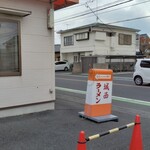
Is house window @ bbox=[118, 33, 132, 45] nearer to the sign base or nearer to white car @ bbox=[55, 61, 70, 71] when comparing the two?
white car @ bbox=[55, 61, 70, 71]

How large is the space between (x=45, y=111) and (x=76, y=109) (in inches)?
43.4

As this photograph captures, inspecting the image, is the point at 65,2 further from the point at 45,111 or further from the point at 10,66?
the point at 45,111

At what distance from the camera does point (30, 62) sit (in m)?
6.43

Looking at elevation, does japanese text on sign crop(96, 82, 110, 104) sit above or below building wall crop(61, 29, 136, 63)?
below

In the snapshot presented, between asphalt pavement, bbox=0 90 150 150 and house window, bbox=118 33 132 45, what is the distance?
29.9m

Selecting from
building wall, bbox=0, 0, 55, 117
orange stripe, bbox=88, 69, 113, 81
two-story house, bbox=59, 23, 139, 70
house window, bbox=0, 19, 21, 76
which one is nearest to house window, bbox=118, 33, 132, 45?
two-story house, bbox=59, 23, 139, 70

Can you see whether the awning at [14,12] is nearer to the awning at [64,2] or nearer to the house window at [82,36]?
the awning at [64,2]

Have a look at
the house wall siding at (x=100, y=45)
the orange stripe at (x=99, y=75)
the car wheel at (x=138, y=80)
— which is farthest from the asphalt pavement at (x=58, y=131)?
the house wall siding at (x=100, y=45)

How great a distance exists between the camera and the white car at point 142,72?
14578mm

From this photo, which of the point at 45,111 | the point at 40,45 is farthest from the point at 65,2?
the point at 45,111

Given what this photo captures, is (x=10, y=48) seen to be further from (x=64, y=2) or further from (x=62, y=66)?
(x=62, y=66)

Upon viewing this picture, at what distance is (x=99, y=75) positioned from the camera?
19.5ft

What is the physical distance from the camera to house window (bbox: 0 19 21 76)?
19.8 ft

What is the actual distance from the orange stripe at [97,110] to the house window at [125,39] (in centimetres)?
3050
